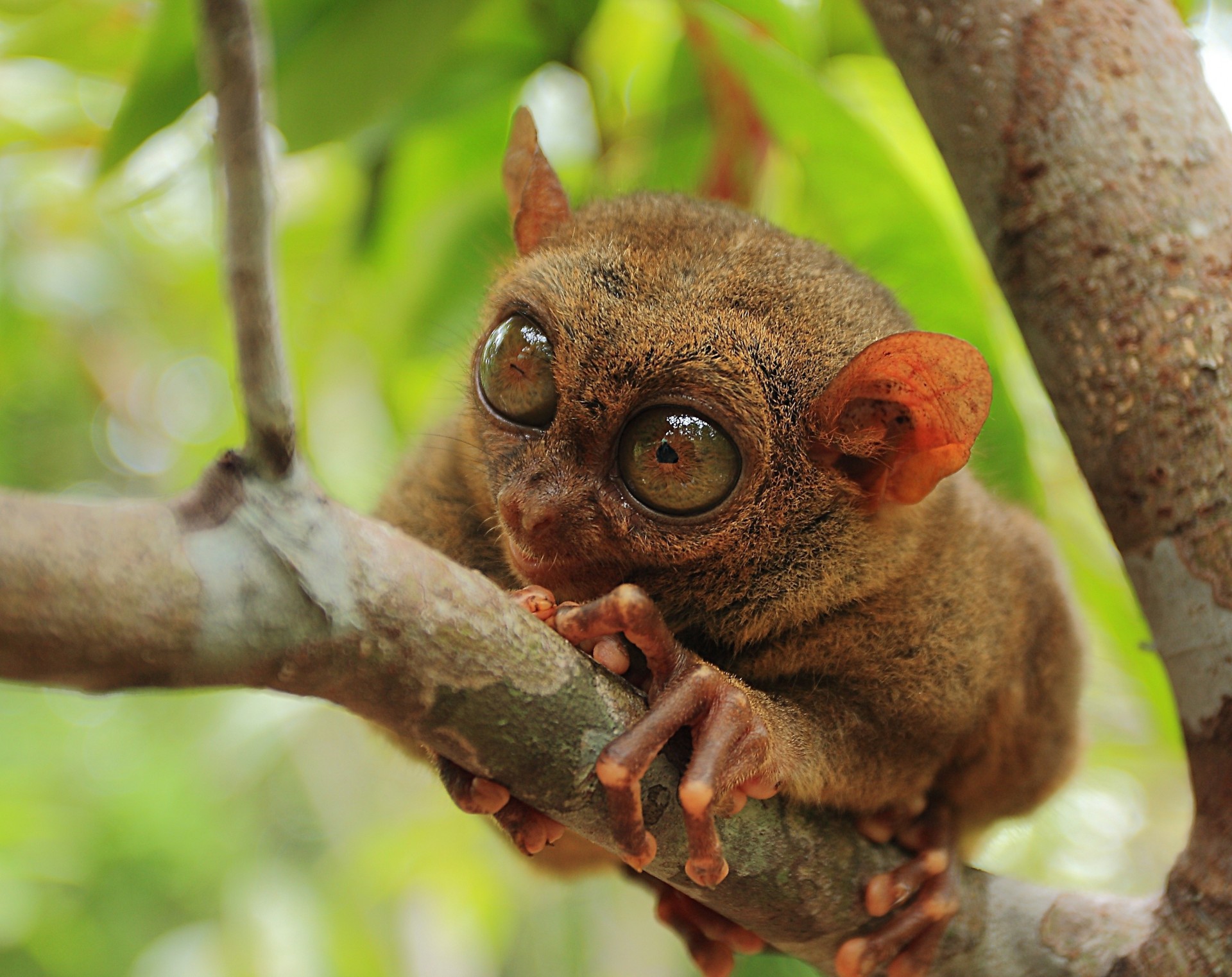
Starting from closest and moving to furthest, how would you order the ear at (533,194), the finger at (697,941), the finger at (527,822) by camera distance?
the finger at (527,822)
the finger at (697,941)
the ear at (533,194)

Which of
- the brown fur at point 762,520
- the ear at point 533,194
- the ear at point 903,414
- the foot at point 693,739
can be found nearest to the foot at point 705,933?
the brown fur at point 762,520

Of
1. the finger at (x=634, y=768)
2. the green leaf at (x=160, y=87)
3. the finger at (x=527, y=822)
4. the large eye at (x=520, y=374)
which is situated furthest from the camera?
the green leaf at (x=160, y=87)

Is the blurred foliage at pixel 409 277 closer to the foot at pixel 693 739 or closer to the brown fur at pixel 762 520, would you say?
the brown fur at pixel 762 520

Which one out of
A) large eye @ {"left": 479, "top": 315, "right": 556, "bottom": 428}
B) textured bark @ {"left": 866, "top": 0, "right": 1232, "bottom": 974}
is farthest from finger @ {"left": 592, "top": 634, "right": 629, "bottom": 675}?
textured bark @ {"left": 866, "top": 0, "right": 1232, "bottom": 974}

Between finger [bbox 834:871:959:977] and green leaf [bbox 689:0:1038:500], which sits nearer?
finger [bbox 834:871:959:977]

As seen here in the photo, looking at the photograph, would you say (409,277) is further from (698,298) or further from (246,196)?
(246,196)

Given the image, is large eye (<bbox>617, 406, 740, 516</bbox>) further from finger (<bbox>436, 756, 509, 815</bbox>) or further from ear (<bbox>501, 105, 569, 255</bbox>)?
ear (<bbox>501, 105, 569, 255</bbox>)
